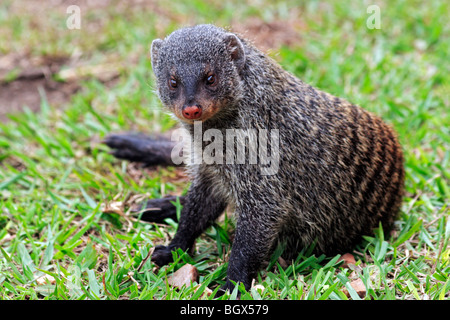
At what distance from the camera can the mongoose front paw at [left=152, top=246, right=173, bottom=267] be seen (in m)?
3.45

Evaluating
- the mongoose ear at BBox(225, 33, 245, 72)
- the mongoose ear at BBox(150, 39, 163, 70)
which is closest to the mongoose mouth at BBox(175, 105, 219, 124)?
the mongoose ear at BBox(225, 33, 245, 72)

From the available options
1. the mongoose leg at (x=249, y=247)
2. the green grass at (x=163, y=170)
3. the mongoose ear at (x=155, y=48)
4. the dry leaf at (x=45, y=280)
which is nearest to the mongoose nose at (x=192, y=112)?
the mongoose ear at (x=155, y=48)

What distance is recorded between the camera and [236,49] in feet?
10.4

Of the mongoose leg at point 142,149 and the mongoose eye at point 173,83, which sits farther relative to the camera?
the mongoose leg at point 142,149

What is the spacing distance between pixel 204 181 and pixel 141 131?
153cm

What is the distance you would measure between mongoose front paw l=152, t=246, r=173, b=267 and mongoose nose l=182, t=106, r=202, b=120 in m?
1.03

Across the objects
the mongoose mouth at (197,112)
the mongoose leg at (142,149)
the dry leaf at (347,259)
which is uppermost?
the mongoose mouth at (197,112)

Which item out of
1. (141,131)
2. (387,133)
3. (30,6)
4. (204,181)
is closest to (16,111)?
(141,131)

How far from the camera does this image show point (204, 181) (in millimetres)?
3582

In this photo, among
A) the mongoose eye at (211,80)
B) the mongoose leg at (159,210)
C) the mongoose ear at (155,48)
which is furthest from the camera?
the mongoose leg at (159,210)

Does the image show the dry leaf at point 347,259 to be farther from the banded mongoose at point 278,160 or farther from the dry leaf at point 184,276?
the dry leaf at point 184,276

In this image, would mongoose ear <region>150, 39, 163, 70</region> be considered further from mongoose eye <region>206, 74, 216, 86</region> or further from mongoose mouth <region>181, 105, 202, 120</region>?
mongoose mouth <region>181, 105, 202, 120</region>

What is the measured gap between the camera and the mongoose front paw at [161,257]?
11.3ft
